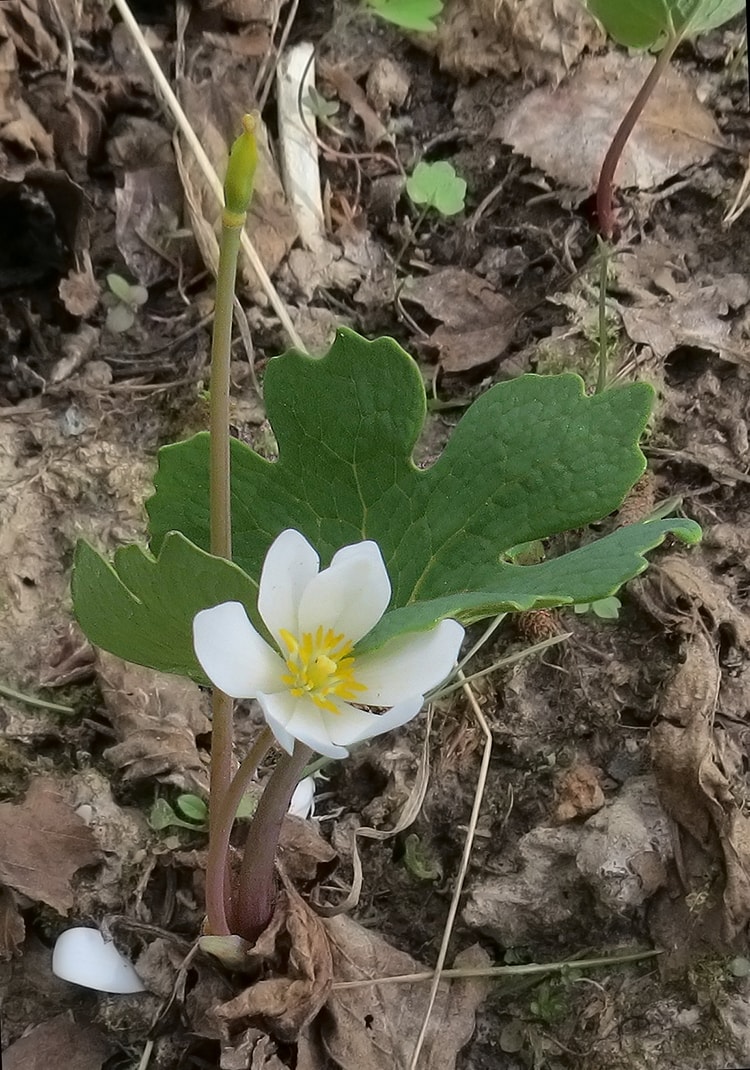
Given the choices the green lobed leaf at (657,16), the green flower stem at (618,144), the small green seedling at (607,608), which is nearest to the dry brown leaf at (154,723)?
the small green seedling at (607,608)

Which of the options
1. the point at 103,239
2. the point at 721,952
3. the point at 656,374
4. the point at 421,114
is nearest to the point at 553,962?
the point at 721,952

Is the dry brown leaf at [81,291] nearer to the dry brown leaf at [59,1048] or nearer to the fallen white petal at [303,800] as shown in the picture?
the fallen white petal at [303,800]

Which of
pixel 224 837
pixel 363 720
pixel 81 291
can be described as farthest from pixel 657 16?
pixel 224 837

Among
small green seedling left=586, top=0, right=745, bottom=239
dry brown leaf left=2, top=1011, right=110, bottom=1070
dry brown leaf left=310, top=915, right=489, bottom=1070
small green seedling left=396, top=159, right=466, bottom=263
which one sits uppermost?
small green seedling left=586, top=0, right=745, bottom=239

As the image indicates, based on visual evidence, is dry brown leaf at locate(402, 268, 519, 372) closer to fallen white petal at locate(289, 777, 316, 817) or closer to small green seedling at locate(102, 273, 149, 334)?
small green seedling at locate(102, 273, 149, 334)

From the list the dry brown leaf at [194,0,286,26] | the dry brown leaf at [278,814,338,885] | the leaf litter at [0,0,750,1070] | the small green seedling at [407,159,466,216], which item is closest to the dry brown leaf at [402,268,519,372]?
the leaf litter at [0,0,750,1070]

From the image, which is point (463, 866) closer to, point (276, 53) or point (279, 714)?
point (279, 714)
